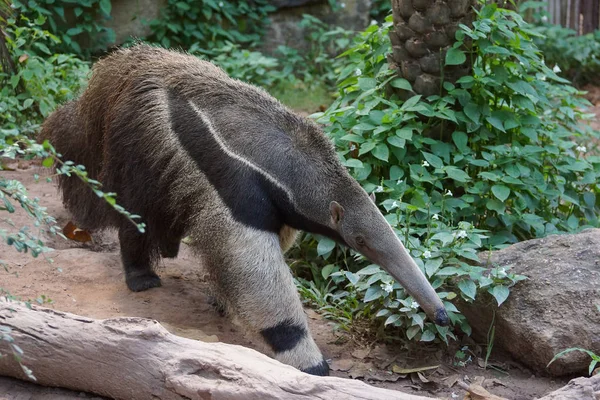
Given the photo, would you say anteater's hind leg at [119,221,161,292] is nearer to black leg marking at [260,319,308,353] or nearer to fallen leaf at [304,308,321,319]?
fallen leaf at [304,308,321,319]

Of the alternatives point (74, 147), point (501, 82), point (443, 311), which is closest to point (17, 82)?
point (74, 147)

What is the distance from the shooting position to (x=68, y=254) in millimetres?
6344

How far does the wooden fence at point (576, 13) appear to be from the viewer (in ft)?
42.8

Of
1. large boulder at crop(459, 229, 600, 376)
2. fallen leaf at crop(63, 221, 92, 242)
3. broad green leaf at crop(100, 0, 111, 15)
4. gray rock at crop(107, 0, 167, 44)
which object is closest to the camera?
large boulder at crop(459, 229, 600, 376)

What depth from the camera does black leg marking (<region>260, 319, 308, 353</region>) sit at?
4891 millimetres

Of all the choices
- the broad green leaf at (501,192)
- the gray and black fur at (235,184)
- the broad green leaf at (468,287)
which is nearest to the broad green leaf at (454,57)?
the broad green leaf at (501,192)

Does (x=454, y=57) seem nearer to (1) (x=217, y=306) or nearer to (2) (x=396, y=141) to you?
(2) (x=396, y=141)

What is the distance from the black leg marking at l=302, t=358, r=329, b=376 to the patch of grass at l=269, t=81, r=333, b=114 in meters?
5.57

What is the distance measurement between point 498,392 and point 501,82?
2.65m

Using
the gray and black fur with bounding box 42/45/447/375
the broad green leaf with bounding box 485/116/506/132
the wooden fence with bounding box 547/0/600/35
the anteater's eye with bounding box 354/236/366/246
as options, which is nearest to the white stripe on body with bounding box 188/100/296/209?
the gray and black fur with bounding box 42/45/447/375

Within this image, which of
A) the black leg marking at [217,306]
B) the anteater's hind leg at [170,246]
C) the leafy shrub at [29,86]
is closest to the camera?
the anteater's hind leg at [170,246]

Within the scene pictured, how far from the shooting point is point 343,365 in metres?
5.25

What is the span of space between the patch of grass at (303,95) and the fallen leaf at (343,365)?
5239 mm

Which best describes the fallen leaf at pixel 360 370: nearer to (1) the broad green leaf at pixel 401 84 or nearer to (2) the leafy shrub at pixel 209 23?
(1) the broad green leaf at pixel 401 84
